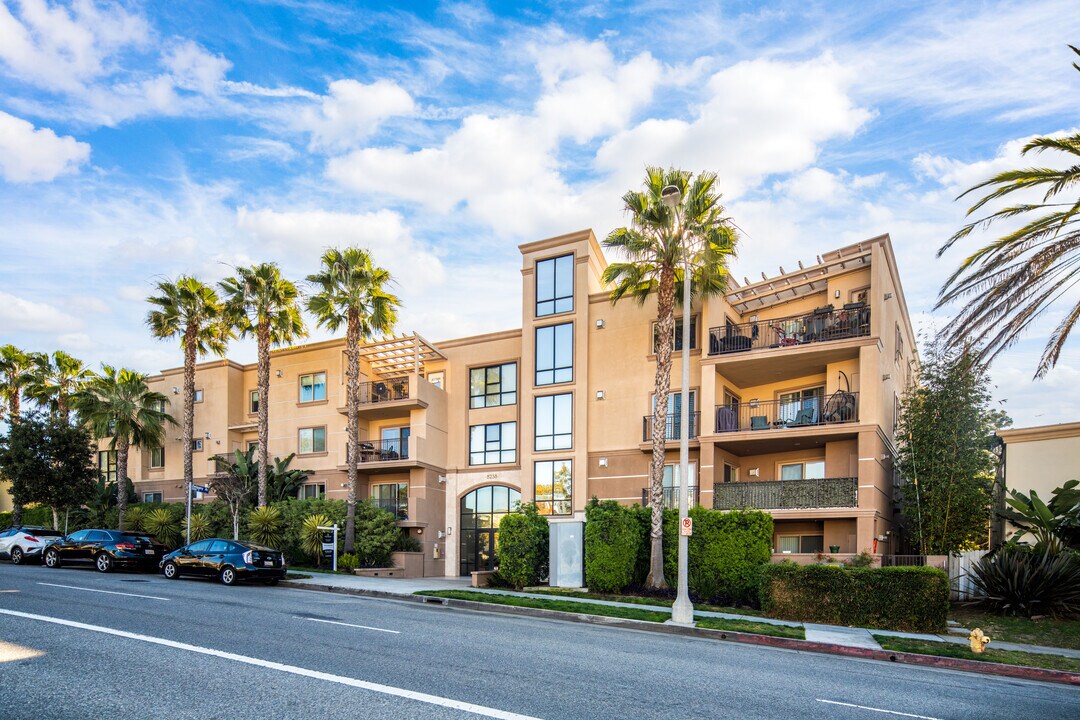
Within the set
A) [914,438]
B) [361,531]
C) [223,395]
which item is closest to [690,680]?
[914,438]

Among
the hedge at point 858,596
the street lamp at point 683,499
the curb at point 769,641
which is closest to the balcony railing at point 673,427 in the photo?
the hedge at point 858,596

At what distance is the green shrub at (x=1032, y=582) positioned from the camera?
57.4 ft

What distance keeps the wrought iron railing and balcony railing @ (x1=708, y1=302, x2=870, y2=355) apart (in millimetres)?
2555

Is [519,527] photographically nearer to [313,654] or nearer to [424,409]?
[424,409]

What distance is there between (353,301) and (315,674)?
79.8 ft

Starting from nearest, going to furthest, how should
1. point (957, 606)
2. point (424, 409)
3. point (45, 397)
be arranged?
point (957, 606)
point (424, 409)
point (45, 397)

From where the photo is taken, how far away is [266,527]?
1222 inches

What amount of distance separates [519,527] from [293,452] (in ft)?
55.9

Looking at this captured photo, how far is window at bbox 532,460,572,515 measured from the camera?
2952 cm

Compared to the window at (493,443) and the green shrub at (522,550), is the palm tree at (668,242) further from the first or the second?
the window at (493,443)

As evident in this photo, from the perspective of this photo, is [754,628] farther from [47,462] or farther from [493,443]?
[47,462]

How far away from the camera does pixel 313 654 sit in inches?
381

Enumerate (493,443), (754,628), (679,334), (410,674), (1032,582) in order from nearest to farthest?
(410,674) → (754,628) → (1032,582) → (679,334) → (493,443)

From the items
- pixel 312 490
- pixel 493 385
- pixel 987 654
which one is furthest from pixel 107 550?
pixel 987 654
